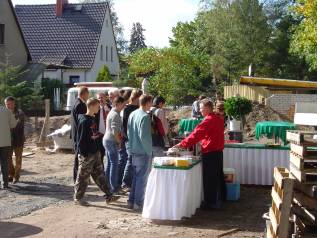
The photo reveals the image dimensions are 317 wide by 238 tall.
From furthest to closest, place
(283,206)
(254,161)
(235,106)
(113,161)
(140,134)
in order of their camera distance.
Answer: (235,106) < (254,161) < (113,161) < (140,134) < (283,206)

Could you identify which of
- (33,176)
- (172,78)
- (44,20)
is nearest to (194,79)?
(172,78)

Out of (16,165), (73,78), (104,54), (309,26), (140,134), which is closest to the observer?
(140,134)

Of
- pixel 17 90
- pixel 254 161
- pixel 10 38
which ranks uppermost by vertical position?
pixel 10 38

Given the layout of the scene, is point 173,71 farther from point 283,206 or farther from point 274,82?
point 283,206

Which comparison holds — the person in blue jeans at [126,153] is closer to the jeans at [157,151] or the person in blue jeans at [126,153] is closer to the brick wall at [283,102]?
the jeans at [157,151]

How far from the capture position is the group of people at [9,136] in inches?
462

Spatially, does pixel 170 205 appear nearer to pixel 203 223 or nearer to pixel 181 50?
pixel 203 223

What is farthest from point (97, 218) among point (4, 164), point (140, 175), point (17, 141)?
point (17, 141)

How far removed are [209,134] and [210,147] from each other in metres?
0.20

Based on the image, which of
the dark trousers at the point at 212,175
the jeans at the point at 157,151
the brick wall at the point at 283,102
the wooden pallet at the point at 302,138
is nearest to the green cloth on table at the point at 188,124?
the jeans at the point at 157,151

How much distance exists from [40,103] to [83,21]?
19.6 metres

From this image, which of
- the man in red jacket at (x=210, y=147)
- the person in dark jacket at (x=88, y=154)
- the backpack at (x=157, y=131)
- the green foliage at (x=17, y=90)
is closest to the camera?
the man in red jacket at (x=210, y=147)

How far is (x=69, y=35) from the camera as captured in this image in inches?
1833

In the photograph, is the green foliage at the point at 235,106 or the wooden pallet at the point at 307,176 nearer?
the wooden pallet at the point at 307,176
